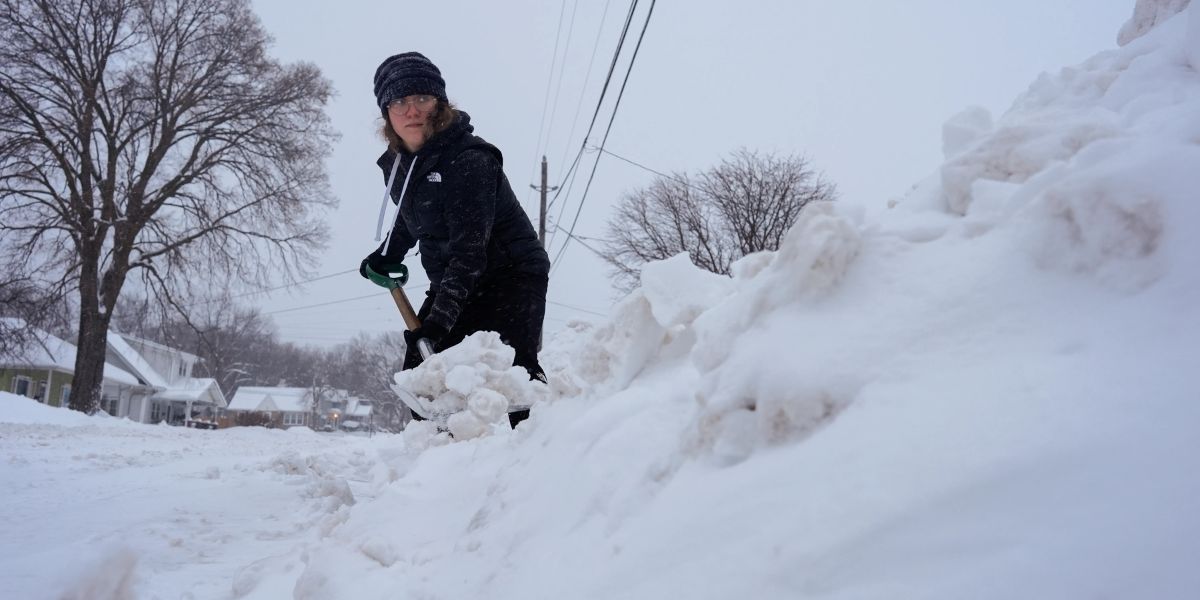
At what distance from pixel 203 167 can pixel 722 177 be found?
40.4 feet

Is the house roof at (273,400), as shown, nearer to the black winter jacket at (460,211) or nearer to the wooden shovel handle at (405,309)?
the wooden shovel handle at (405,309)

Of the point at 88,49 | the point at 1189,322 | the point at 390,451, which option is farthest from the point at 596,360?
the point at 88,49

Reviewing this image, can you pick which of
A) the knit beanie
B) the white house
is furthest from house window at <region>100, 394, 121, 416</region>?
the knit beanie

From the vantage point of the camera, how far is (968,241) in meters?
1.29

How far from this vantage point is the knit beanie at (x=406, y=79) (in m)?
3.24

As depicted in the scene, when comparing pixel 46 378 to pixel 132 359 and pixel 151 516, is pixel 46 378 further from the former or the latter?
pixel 151 516

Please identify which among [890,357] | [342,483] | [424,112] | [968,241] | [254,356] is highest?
[254,356]

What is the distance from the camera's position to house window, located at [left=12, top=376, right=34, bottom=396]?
107 ft

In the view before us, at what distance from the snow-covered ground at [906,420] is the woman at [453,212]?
1298 millimetres

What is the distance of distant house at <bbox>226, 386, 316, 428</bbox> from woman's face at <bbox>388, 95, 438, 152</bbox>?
58.6 meters

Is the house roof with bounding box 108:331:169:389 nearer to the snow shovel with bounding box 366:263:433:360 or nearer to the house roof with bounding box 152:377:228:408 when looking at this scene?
the house roof with bounding box 152:377:228:408

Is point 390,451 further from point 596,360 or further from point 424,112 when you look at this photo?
point 596,360

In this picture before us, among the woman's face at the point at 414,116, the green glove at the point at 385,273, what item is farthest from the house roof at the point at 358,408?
the woman's face at the point at 414,116

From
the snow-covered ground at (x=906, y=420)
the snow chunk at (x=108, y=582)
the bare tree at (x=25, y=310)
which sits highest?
the bare tree at (x=25, y=310)
